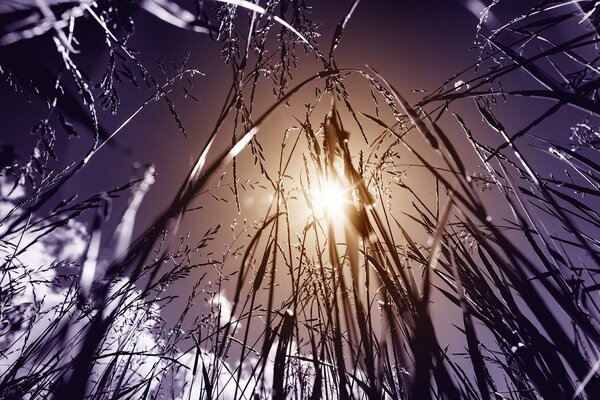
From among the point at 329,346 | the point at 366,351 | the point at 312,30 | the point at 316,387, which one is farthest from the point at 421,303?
the point at 312,30

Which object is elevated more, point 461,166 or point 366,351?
point 461,166

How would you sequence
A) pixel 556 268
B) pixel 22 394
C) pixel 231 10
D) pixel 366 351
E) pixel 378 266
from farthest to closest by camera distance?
1. pixel 22 394
2. pixel 231 10
3. pixel 556 268
4. pixel 378 266
5. pixel 366 351

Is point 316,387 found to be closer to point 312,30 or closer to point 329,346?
point 329,346

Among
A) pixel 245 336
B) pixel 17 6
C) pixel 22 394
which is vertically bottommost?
pixel 245 336

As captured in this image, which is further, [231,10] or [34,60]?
[231,10]

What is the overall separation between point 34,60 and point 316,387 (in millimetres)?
816

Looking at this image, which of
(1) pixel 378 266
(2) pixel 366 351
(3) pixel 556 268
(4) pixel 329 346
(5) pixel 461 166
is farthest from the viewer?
(4) pixel 329 346

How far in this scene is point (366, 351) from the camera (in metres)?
0.52

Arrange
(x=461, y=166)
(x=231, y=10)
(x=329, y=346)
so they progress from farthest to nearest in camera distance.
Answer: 1. (x=329, y=346)
2. (x=231, y=10)
3. (x=461, y=166)

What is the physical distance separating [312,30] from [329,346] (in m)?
1.00

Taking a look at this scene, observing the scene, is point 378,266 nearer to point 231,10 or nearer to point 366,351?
point 366,351

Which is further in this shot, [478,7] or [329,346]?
[329,346]

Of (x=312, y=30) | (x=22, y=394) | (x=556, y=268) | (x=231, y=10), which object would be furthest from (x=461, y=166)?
(x=22, y=394)

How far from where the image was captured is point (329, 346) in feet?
3.52
